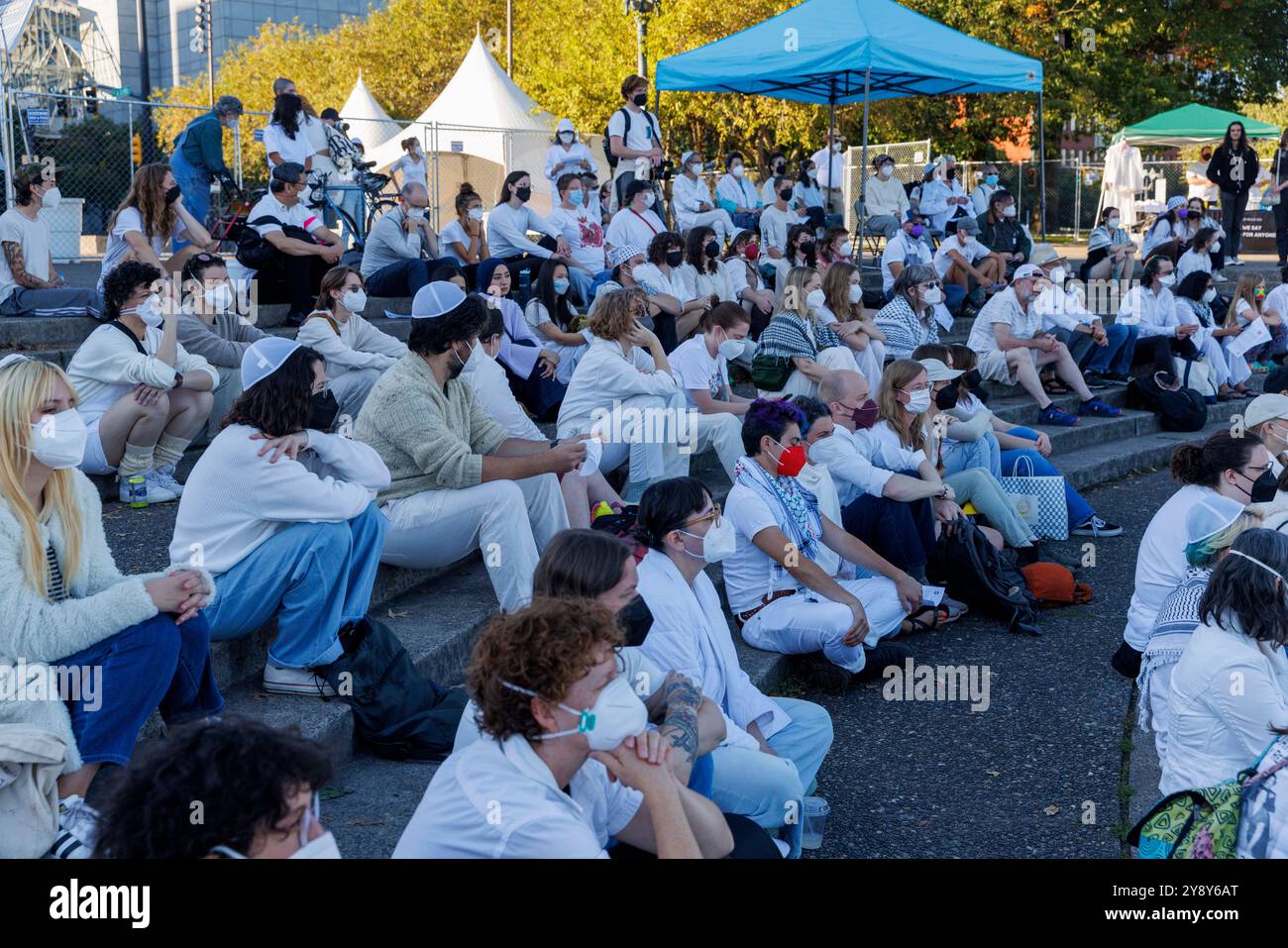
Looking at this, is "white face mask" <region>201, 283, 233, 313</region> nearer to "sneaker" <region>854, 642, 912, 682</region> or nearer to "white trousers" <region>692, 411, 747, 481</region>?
"white trousers" <region>692, 411, 747, 481</region>

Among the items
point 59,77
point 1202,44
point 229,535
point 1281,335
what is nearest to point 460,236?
point 229,535

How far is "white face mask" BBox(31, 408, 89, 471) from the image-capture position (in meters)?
3.58

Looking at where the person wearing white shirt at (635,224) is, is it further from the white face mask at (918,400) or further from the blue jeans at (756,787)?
the blue jeans at (756,787)

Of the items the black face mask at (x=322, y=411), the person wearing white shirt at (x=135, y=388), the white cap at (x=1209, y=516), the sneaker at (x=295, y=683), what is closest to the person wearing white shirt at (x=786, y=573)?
the white cap at (x=1209, y=516)

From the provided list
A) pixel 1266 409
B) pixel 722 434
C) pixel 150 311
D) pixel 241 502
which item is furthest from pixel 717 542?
pixel 1266 409

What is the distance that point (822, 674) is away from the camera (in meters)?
5.89

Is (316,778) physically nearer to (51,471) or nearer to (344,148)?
(51,471)

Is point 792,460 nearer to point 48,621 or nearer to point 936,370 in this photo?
point 936,370

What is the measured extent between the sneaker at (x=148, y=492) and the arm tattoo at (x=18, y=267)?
2257mm

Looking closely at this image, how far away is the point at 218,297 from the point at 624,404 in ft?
7.62

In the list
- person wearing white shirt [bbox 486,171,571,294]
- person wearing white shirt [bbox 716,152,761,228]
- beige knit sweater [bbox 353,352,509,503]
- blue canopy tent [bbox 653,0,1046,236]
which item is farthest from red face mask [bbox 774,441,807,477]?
person wearing white shirt [bbox 716,152,761,228]

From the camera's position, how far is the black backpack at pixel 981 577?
680 cm

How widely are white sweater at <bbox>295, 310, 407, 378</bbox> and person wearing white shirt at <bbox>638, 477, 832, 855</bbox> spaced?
3.29m

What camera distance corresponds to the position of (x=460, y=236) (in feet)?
35.8
